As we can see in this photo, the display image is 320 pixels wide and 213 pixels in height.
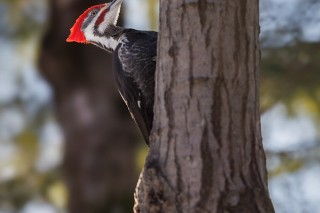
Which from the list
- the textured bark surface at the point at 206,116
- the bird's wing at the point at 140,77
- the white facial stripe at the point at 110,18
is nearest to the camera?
the textured bark surface at the point at 206,116

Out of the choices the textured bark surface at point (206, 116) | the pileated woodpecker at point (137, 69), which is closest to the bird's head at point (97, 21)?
the pileated woodpecker at point (137, 69)

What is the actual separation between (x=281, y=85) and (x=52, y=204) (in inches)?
101

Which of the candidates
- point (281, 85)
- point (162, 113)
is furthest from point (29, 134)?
point (162, 113)

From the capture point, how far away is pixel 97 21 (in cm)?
438

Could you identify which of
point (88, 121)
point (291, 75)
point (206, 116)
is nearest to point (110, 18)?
point (291, 75)

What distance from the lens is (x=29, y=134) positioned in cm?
720

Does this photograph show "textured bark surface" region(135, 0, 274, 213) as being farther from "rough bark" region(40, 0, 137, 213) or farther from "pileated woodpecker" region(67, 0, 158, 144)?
"rough bark" region(40, 0, 137, 213)

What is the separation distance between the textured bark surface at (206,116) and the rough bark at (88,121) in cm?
350

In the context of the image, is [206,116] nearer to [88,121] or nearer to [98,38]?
[98,38]

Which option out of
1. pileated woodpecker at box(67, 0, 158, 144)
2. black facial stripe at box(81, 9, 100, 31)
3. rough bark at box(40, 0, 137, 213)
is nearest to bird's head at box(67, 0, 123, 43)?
black facial stripe at box(81, 9, 100, 31)

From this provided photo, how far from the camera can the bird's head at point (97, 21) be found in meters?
4.35

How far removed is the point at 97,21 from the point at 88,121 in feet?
8.20

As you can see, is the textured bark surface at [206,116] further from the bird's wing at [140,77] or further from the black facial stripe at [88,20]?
the black facial stripe at [88,20]

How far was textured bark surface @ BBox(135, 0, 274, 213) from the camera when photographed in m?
2.67
